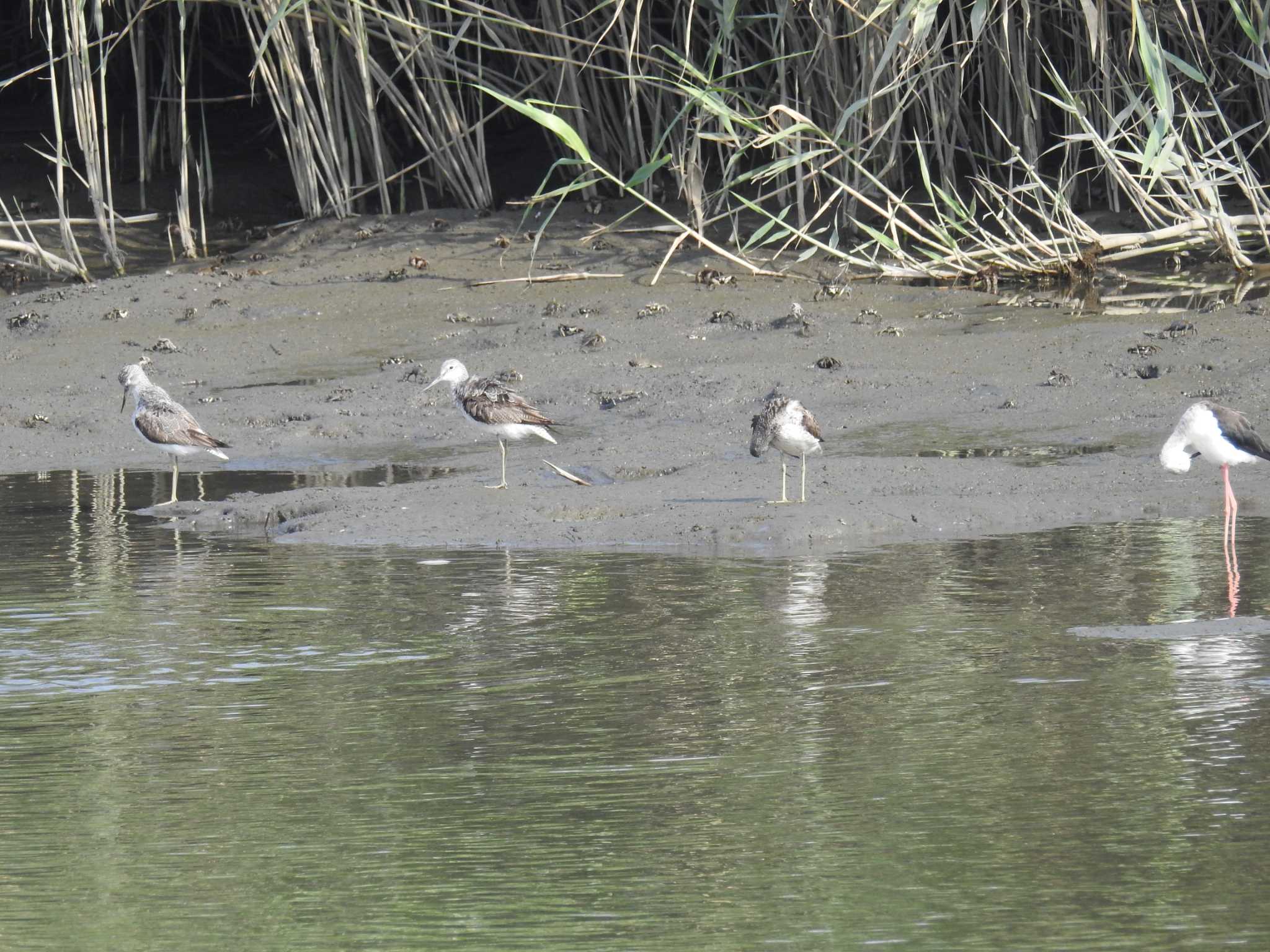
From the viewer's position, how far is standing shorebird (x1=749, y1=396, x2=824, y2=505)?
29.3 feet

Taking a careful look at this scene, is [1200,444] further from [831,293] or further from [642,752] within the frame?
[831,293]

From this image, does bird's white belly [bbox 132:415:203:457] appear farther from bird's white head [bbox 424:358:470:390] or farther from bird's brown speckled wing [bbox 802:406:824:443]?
bird's brown speckled wing [bbox 802:406:824:443]

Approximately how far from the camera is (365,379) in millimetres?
12469

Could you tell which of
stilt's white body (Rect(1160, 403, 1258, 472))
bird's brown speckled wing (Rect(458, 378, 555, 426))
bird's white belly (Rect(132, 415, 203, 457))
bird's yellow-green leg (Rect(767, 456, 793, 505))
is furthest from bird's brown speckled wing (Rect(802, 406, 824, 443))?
bird's white belly (Rect(132, 415, 203, 457))

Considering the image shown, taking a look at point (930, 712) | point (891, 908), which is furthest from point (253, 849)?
point (930, 712)

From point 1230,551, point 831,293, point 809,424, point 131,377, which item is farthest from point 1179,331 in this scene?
point 131,377

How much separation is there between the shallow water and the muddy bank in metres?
0.78

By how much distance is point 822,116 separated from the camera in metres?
14.3

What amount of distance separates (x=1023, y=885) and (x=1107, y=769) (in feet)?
2.94

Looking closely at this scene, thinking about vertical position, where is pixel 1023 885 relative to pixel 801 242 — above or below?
below

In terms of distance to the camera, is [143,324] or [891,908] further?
[143,324]

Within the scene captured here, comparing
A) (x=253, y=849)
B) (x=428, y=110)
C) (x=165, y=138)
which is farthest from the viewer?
(x=165, y=138)

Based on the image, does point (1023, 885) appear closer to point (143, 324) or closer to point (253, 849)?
point (253, 849)

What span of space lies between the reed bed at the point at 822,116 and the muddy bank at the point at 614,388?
1.84 ft
